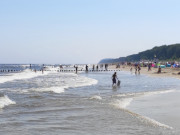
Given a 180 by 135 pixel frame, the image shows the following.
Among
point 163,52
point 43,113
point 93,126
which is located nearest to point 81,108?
point 43,113

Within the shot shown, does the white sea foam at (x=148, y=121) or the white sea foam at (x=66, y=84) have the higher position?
the white sea foam at (x=66, y=84)

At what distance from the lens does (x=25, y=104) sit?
48.2ft

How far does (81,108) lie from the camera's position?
1346cm

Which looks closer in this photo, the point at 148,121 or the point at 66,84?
the point at 148,121

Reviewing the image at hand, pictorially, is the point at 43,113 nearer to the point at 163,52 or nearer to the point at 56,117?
the point at 56,117

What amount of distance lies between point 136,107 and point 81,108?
2567 millimetres

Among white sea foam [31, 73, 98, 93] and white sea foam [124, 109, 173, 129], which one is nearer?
white sea foam [124, 109, 173, 129]

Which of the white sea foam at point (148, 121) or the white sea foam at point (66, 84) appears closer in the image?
the white sea foam at point (148, 121)

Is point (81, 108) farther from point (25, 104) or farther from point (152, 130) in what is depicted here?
point (152, 130)

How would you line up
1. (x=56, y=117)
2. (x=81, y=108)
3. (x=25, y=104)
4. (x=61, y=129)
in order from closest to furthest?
(x=61, y=129), (x=56, y=117), (x=81, y=108), (x=25, y=104)

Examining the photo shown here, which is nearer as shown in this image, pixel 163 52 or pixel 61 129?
pixel 61 129

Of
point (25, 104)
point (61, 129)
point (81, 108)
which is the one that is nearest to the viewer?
point (61, 129)

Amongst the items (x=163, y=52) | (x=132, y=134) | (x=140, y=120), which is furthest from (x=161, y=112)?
(x=163, y=52)

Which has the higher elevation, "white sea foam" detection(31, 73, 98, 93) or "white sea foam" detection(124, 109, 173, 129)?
"white sea foam" detection(31, 73, 98, 93)
